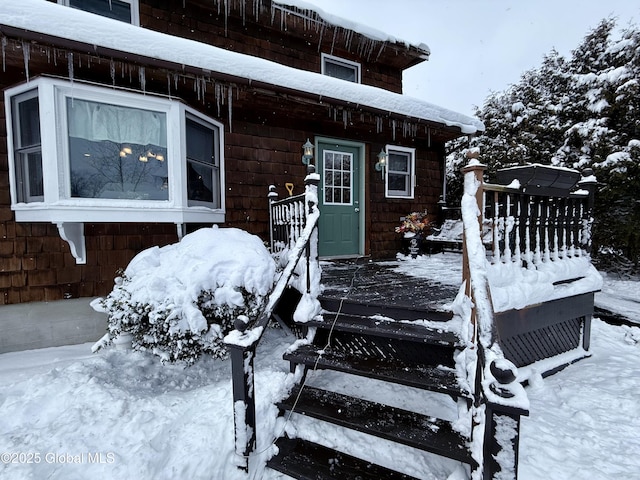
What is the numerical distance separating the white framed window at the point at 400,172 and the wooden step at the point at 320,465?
17.5 feet

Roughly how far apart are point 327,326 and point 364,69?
21.5ft

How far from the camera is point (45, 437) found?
215cm

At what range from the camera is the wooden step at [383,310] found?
263 centimetres

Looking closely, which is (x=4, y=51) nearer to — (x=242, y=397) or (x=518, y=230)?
(x=242, y=397)

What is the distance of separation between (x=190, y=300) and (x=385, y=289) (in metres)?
1.98

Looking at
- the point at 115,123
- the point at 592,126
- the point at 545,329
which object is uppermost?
the point at 592,126

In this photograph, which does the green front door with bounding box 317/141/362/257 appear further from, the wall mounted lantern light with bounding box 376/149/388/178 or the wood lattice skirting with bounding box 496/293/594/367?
the wood lattice skirting with bounding box 496/293/594/367

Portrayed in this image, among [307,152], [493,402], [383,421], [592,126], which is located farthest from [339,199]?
[592,126]

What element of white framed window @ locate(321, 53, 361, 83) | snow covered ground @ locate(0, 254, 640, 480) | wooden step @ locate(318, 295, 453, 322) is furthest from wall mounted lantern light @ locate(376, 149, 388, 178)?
snow covered ground @ locate(0, 254, 640, 480)

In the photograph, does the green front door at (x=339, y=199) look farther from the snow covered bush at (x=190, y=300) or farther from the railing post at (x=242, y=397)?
the railing post at (x=242, y=397)

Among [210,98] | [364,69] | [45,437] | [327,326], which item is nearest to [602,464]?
[327,326]

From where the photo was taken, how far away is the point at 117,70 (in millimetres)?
3670

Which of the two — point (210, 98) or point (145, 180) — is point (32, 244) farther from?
point (210, 98)

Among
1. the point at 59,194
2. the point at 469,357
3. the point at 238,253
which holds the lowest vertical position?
the point at 469,357
